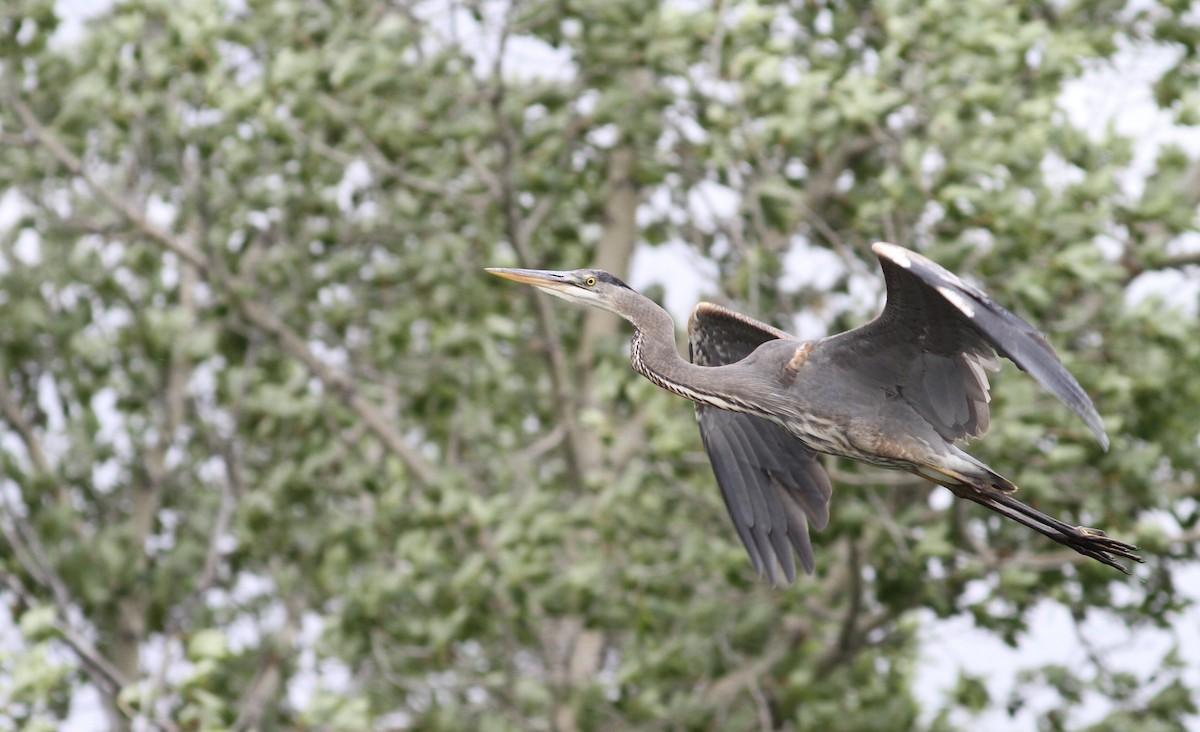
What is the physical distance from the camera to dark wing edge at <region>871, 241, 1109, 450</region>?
14.1 ft

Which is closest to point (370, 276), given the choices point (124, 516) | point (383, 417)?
point (383, 417)

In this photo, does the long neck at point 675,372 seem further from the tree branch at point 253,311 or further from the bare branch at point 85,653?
the tree branch at point 253,311

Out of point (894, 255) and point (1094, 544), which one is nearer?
point (894, 255)

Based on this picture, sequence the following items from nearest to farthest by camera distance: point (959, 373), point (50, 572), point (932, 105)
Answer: point (959, 373) → point (932, 105) → point (50, 572)

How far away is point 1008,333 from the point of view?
4445 mm

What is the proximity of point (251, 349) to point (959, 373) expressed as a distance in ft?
17.5

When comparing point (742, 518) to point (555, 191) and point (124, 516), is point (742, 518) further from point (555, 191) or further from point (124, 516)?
point (124, 516)

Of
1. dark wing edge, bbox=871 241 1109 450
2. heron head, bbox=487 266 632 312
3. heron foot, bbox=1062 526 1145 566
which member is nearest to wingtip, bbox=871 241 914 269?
dark wing edge, bbox=871 241 1109 450

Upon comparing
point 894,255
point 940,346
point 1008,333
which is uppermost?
point 894,255

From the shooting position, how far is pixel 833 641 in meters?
9.48

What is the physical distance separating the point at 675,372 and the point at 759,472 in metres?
1.07

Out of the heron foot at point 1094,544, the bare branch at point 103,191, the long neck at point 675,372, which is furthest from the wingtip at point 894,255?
the bare branch at point 103,191

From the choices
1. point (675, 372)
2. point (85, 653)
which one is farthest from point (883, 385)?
point (85, 653)

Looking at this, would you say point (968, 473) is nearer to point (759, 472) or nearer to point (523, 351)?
point (759, 472)
